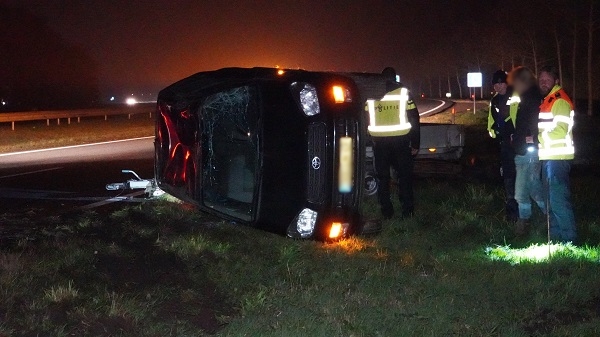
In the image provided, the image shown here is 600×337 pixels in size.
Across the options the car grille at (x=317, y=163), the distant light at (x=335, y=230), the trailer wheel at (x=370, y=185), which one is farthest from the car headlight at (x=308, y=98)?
the trailer wheel at (x=370, y=185)

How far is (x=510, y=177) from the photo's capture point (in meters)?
8.80

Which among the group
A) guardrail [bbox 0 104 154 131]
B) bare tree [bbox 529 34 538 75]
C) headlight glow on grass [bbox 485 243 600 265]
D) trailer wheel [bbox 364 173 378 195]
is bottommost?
headlight glow on grass [bbox 485 243 600 265]

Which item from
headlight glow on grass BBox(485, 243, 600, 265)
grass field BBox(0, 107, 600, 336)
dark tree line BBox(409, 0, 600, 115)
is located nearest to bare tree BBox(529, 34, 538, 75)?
dark tree line BBox(409, 0, 600, 115)

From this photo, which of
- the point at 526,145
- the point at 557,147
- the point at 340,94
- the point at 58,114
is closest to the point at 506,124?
the point at 526,145

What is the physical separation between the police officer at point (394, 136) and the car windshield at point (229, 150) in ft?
6.57

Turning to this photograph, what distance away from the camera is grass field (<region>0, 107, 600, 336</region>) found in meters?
5.07

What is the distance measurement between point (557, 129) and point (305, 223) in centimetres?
296

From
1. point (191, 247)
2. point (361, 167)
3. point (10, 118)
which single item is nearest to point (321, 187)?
point (361, 167)

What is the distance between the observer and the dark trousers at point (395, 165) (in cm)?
862

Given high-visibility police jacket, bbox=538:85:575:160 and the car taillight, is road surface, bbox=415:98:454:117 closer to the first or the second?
high-visibility police jacket, bbox=538:85:575:160

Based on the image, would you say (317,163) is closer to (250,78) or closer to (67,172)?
(250,78)

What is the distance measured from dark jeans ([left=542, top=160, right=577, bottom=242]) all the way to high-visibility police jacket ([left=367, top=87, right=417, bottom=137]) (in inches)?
65.1

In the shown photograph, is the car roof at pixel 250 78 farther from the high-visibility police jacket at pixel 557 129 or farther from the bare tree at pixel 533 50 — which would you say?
the bare tree at pixel 533 50

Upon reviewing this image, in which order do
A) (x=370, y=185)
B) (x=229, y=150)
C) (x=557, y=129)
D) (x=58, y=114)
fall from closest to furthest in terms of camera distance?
(x=229, y=150) < (x=557, y=129) < (x=370, y=185) < (x=58, y=114)
